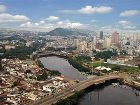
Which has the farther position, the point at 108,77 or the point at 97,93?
the point at 108,77

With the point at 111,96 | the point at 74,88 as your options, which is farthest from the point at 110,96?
the point at 74,88

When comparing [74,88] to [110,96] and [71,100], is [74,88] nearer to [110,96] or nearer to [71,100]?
[110,96]

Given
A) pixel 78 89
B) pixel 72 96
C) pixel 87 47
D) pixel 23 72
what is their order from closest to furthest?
pixel 72 96 → pixel 78 89 → pixel 23 72 → pixel 87 47

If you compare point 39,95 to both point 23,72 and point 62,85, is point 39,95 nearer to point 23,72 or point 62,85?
point 62,85

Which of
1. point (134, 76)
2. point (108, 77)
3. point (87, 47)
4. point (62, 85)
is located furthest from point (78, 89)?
point (87, 47)

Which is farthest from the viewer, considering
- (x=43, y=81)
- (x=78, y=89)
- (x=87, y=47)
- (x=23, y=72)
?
(x=87, y=47)

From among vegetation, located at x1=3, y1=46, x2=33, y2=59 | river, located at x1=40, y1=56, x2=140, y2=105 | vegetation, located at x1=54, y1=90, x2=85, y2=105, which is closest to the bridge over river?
vegetation, located at x1=54, y1=90, x2=85, y2=105
